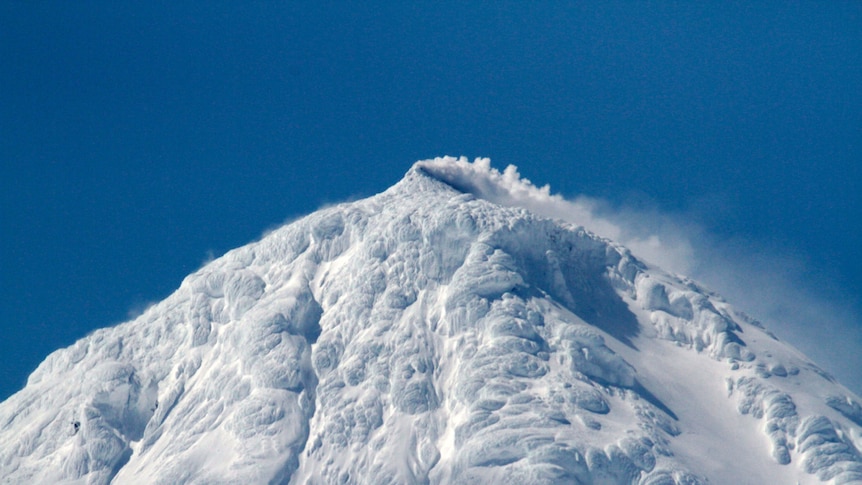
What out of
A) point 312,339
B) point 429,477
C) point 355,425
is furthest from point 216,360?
point 429,477

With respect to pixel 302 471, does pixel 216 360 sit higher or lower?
higher

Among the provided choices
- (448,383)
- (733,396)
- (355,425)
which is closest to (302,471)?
(355,425)

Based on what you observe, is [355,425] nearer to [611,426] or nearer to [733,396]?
[611,426]

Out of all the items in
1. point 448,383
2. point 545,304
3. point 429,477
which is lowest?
point 429,477

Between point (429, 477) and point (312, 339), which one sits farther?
point (312, 339)

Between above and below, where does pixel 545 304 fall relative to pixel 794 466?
above

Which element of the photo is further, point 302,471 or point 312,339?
point 312,339

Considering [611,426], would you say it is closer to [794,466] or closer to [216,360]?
[794,466]

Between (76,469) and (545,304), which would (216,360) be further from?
(545,304)
